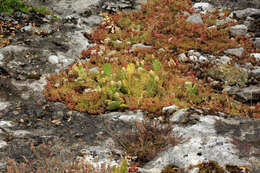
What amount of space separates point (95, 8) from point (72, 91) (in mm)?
7838

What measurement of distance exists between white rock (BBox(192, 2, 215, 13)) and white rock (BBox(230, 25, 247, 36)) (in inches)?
90.5

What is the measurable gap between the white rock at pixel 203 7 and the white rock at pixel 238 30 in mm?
2299

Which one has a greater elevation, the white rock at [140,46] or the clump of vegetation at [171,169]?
the clump of vegetation at [171,169]

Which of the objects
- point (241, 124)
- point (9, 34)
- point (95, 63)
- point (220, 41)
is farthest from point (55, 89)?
point (220, 41)

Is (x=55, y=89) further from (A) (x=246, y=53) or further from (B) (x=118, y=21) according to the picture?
(A) (x=246, y=53)

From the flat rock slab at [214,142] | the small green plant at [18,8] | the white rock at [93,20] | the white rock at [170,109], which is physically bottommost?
the white rock at [170,109]

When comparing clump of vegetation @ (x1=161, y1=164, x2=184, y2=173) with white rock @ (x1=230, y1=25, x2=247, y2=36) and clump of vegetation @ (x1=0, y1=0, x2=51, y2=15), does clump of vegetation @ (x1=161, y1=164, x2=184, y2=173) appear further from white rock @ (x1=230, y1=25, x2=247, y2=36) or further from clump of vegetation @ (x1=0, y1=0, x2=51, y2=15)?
clump of vegetation @ (x1=0, y1=0, x2=51, y2=15)

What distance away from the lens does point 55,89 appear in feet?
25.7

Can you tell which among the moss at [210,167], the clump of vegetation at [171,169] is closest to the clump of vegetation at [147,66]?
the clump of vegetation at [171,169]

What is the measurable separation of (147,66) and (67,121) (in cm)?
396

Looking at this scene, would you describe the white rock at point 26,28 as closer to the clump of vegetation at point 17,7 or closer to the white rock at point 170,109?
the clump of vegetation at point 17,7

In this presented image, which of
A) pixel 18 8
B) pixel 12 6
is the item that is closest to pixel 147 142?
pixel 18 8

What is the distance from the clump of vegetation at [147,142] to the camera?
4512 mm

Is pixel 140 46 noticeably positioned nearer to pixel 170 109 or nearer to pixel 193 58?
pixel 193 58
